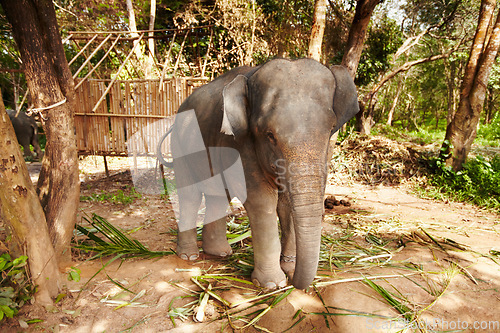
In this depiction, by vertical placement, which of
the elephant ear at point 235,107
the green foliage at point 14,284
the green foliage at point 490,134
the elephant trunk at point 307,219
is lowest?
the green foliage at point 490,134

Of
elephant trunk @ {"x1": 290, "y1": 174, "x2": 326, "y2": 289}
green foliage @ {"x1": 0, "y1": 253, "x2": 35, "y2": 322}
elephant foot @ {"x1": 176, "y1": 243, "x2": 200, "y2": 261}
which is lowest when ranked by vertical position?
elephant foot @ {"x1": 176, "y1": 243, "x2": 200, "y2": 261}

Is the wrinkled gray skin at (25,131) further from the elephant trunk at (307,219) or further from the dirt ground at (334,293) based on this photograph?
the elephant trunk at (307,219)

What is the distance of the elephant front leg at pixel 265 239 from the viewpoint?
2.70 m

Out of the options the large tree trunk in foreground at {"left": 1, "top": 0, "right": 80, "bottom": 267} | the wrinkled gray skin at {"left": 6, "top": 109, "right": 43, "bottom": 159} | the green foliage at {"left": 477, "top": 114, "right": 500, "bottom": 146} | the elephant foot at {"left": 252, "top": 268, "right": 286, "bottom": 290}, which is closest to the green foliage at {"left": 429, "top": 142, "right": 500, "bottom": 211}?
the elephant foot at {"left": 252, "top": 268, "right": 286, "bottom": 290}

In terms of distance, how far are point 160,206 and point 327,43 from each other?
295 inches

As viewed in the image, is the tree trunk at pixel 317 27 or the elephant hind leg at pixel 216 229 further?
the tree trunk at pixel 317 27

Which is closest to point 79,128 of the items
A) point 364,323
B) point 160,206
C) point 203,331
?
Result: point 160,206

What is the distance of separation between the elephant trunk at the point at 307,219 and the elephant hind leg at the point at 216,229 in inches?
57.2

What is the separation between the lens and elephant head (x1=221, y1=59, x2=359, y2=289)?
2.21m

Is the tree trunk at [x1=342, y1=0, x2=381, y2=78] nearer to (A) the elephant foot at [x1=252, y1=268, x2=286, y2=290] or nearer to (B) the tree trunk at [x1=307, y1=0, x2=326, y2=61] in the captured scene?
(B) the tree trunk at [x1=307, y1=0, x2=326, y2=61]

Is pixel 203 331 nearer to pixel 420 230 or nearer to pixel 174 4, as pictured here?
pixel 420 230

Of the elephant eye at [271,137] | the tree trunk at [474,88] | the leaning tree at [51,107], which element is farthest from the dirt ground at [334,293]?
the tree trunk at [474,88]

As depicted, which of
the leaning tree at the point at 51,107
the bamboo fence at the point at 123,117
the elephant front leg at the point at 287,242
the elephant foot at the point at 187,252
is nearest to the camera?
the leaning tree at the point at 51,107

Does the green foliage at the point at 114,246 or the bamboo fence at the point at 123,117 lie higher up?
the bamboo fence at the point at 123,117
